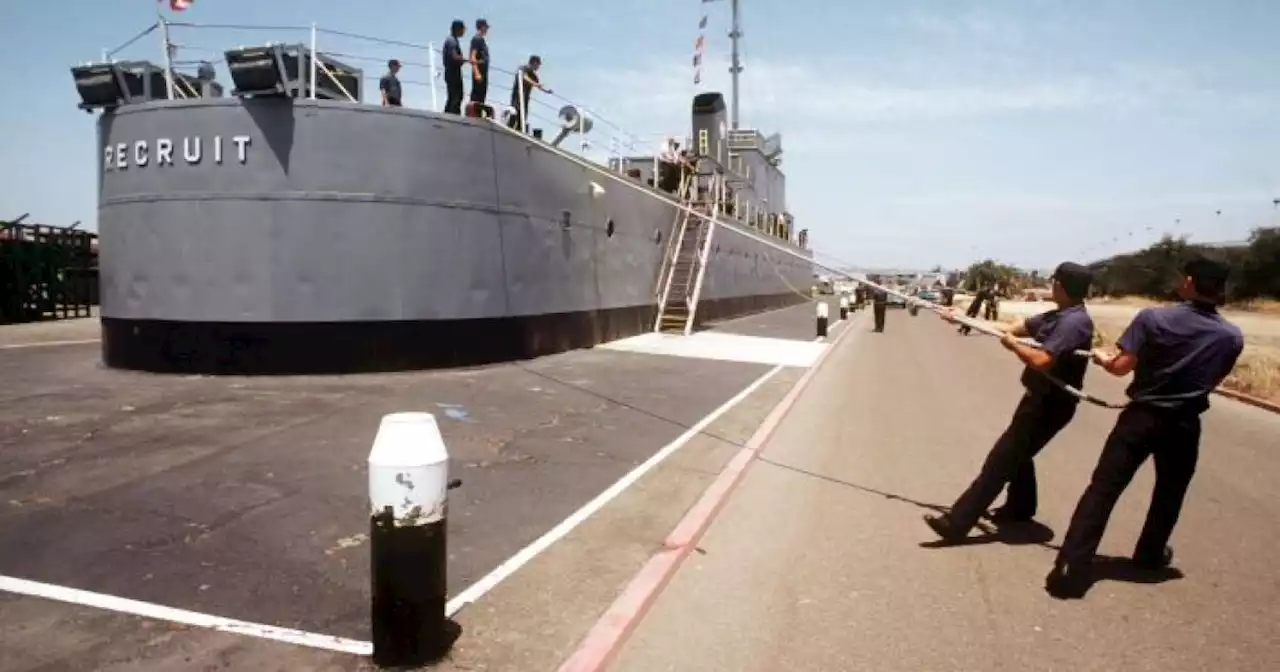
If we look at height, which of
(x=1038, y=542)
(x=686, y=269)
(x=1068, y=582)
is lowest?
(x=1038, y=542)

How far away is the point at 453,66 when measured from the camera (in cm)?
1377

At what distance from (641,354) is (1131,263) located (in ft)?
239

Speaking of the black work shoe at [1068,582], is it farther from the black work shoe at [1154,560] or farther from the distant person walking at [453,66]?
the distant person walking at [453,66]

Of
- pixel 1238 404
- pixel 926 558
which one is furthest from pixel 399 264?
pixel 1238 404

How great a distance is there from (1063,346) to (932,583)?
1.63 meters

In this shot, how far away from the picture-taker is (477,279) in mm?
14016

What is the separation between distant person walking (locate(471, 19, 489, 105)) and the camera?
14.0 meters

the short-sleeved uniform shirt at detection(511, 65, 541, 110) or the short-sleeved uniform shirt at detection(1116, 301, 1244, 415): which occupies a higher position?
the short-sleeved uniform shirt at detection(511, 65, 541, 110)

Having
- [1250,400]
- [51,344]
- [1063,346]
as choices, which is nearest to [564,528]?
[1063,346]

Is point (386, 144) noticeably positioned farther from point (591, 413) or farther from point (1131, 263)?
point (1131, 263)

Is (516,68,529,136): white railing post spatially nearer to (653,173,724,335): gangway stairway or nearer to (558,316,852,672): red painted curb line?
(653,173,724,335): gangway stairway

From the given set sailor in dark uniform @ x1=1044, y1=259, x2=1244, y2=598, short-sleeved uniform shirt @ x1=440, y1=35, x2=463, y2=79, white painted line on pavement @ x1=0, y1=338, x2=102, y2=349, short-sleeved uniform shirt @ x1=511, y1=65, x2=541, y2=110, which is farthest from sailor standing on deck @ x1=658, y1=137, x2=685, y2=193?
sailor in dark uniform @ x1=1044, y1=259, x2=1244, y2=598

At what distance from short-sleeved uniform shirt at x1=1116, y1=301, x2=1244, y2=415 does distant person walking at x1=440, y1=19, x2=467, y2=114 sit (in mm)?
11632

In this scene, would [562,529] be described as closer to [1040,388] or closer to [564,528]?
[564,528]
